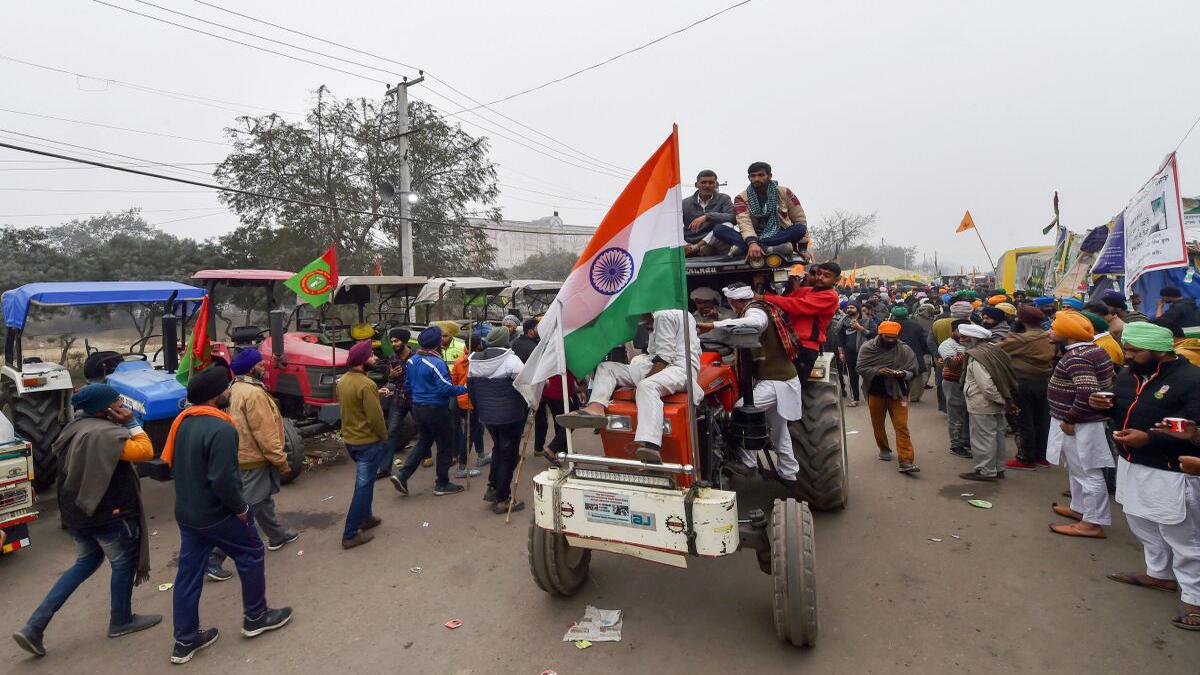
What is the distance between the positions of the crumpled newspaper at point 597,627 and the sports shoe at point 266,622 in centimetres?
191

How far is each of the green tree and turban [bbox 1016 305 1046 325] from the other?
57.0 feet

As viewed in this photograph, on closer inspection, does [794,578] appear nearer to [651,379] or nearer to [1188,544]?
[651,379]

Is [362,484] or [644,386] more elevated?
[644,386]

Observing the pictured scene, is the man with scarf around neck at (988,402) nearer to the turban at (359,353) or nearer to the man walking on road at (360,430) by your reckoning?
the man walking on road at (360,430)

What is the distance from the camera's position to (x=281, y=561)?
4758 mm

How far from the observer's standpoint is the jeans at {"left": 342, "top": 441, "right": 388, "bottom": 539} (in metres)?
4.97

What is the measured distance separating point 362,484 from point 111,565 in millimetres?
1702

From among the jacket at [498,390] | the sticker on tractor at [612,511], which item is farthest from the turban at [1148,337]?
the jacket at [498,390]

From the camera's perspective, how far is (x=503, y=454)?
565 cm

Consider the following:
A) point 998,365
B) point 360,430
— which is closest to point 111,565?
point 360,430

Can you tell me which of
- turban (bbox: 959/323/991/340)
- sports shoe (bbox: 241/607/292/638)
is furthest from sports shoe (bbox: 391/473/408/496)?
turban (bbox: 959/323/991/340)

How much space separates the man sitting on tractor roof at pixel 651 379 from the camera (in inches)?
124

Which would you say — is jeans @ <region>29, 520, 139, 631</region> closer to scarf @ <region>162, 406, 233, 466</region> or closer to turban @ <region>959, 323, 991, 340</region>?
scarf @ <region>162, 406, 233, 466</region>

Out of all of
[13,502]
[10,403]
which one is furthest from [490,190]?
[13,502]
